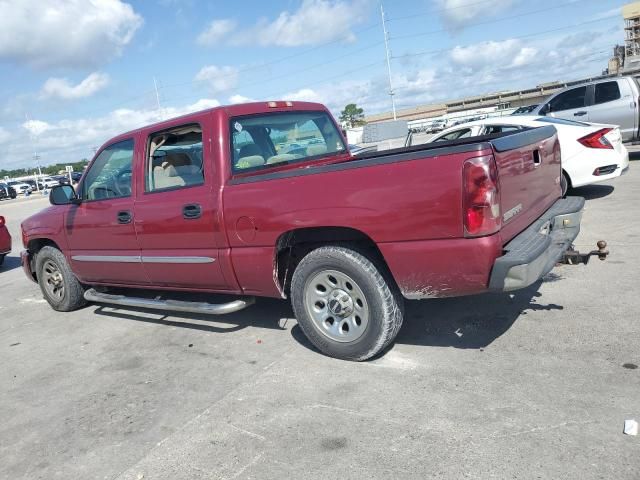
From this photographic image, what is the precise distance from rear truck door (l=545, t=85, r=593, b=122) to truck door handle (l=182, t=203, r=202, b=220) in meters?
10.1

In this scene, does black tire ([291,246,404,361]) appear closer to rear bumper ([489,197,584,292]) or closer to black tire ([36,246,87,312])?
rear bumper ([489,197,584,292])

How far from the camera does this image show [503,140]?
3404mm

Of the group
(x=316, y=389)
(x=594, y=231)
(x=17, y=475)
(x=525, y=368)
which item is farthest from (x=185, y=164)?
(x=594, y=231)

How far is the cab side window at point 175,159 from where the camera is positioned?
454 cm

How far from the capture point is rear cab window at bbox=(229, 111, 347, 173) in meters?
4.48

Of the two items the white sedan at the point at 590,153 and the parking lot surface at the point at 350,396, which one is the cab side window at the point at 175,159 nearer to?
the parking lot surface at the point at 350,396

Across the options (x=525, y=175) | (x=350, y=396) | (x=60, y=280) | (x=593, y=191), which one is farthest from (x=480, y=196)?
(x=593, y=191)

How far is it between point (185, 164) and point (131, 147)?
0.81m

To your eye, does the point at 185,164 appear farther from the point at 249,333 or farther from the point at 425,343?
the point at 425,343

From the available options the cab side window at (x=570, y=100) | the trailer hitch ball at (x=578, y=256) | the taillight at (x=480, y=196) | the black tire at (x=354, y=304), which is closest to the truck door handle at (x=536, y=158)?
the trailer hitch ball at (x=578, y=256)

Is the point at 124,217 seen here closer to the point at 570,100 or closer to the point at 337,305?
the point at 337,305

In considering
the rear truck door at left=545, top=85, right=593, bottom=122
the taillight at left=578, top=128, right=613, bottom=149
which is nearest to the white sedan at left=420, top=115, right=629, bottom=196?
the taillight at left=578, top=128, right=613, bottom=149

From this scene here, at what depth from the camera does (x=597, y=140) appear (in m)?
7.88

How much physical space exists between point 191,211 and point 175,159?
64cm
